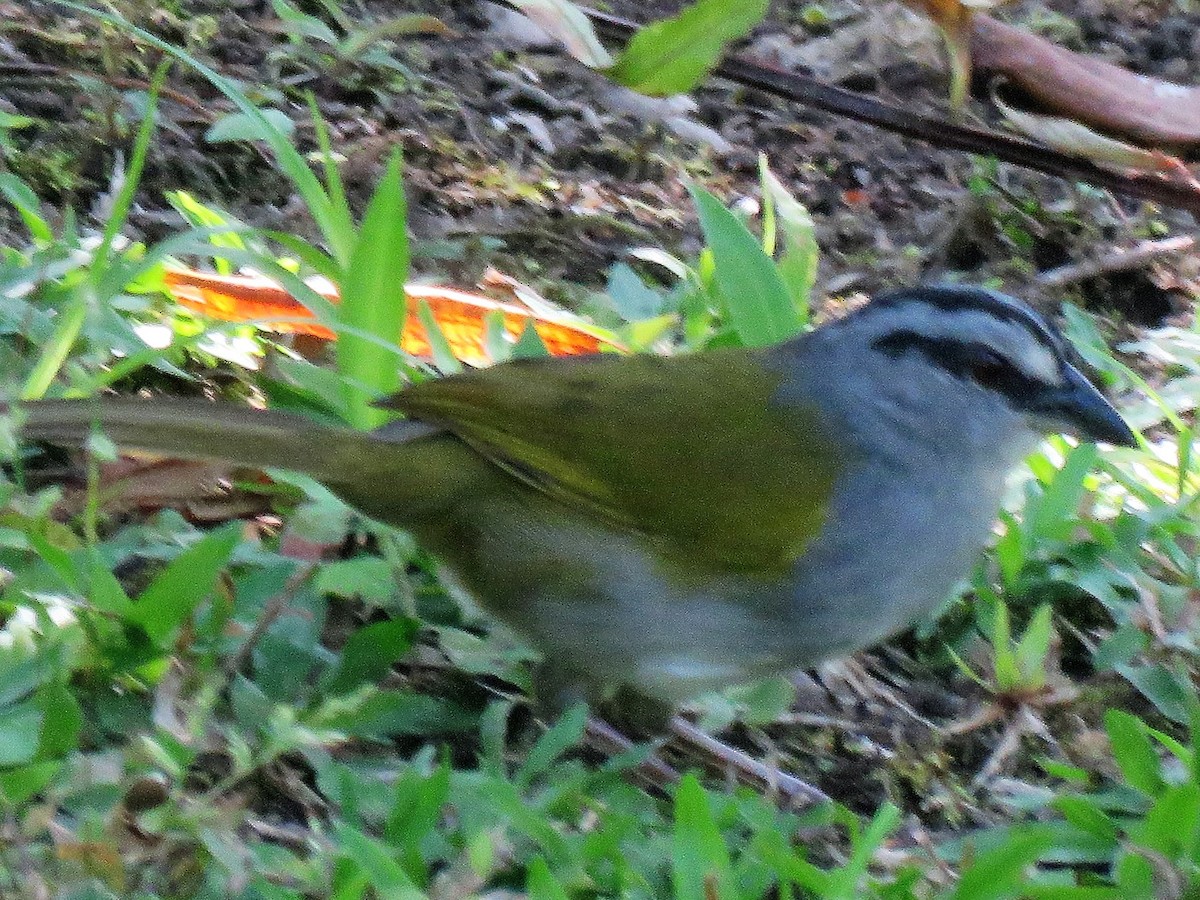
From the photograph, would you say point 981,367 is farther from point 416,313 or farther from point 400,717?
point 416,313

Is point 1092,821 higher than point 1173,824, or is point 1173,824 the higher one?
point 1173,824

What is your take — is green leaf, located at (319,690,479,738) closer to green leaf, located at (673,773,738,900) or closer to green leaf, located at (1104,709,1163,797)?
green leaf, located at (673,773,738,900)

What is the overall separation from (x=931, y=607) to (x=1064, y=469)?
0.83 m

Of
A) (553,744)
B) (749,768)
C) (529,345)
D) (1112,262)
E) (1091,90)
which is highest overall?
(1091,90)

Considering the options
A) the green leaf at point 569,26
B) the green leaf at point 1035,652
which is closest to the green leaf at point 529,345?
the green leaf at point 569,26

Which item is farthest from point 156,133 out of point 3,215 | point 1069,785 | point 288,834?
point 1069,785

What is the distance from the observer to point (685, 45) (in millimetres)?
4598

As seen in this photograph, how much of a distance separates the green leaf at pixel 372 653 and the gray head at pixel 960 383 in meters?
1.07

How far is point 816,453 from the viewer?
3.54 m

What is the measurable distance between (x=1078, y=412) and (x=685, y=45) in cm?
169

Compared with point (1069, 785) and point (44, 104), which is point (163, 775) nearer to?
point (1069, 785)

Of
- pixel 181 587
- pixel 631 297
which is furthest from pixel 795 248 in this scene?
pixel 181 587

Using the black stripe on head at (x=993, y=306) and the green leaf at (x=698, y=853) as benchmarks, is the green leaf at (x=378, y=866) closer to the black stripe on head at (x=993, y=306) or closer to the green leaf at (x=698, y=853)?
the green leaf at (x=698, y=853)

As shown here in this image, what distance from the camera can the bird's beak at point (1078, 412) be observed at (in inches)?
140
